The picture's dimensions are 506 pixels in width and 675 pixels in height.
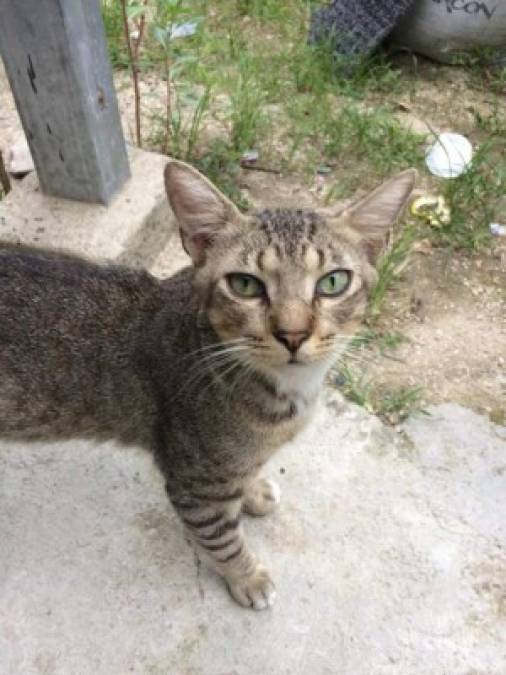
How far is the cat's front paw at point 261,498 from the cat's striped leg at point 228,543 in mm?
168

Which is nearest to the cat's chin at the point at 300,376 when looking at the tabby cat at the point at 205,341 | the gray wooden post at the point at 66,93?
the tabby cat at the point at 205,341

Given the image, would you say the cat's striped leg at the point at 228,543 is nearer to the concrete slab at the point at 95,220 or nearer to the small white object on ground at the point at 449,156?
the concrete slab at the point at 95,220

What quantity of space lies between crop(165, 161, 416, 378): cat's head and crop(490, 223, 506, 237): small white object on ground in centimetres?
154

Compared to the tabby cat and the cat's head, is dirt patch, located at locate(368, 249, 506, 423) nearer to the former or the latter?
the tabby cat

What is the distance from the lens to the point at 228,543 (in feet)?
6.87

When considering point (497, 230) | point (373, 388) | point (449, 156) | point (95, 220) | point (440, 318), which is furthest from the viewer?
point (449, 156)

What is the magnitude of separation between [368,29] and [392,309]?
1800 mm

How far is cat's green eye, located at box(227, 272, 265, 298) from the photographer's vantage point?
172 centimetres

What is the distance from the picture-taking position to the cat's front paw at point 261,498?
2.33 meters

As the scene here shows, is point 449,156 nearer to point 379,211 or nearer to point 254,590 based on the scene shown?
point 379,211

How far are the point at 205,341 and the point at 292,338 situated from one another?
0.35 metres

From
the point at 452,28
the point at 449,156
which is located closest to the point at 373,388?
the point at 449,156

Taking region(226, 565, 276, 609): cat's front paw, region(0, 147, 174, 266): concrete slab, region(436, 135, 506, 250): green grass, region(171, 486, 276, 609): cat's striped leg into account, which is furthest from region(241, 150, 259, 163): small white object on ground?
region(226, 565, 276, 609): cat's front paw

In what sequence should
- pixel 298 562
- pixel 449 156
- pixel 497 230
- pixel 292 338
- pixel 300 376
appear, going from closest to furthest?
pixel 292 338 → pixel 300 376 → pixel 298 562 → pixel 497 230 → pixel 449 156
